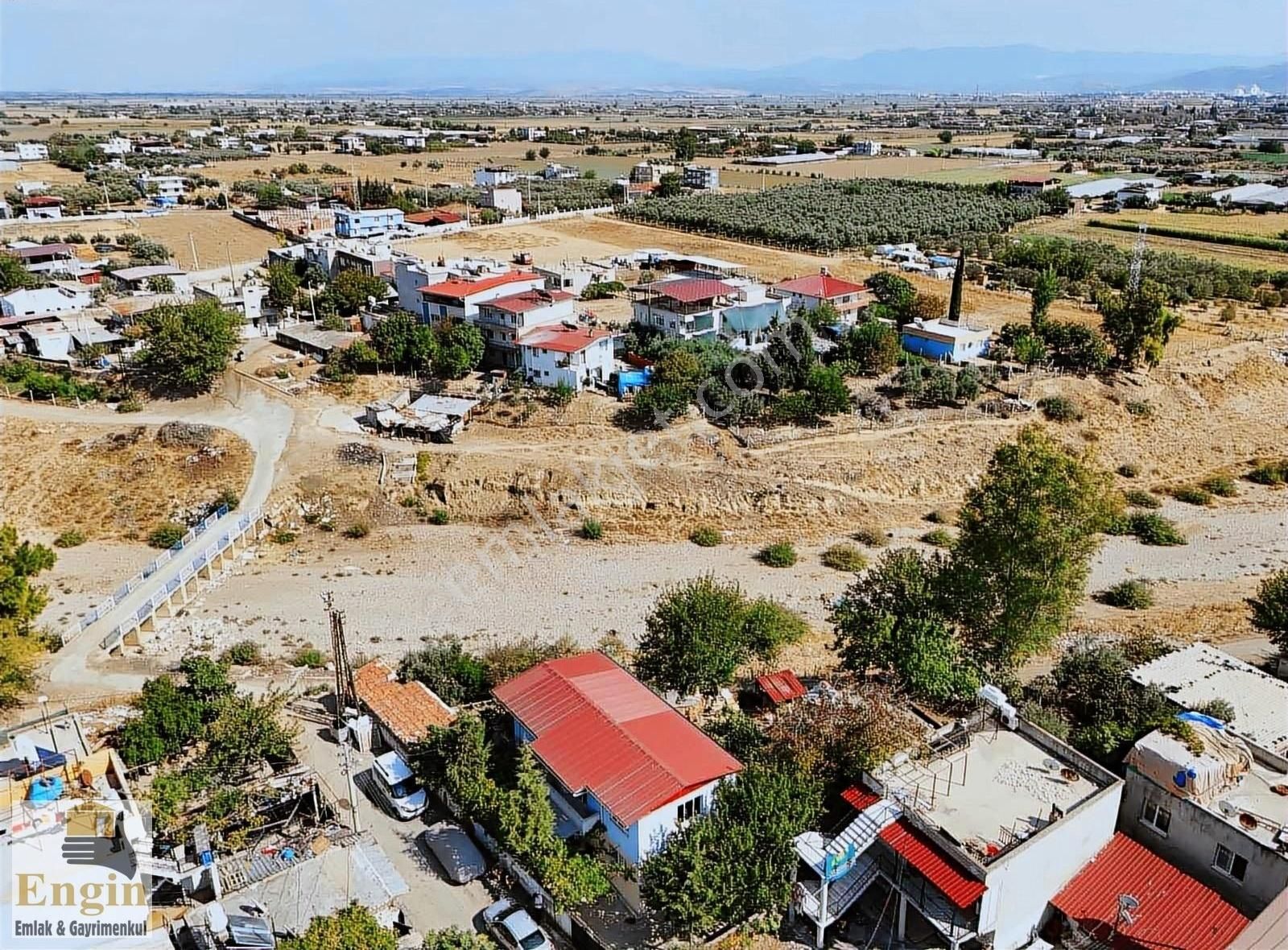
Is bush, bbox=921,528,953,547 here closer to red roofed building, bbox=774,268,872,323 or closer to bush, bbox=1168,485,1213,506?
bush, bbox=1168,485,1213,506

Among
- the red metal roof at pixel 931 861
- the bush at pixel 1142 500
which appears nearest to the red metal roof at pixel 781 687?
the red metal roof at pixel 931 861

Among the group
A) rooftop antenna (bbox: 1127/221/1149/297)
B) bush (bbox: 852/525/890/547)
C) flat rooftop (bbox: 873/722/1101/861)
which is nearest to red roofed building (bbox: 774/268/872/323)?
rooftop antenna (bbox: 1127/221/1149/297)

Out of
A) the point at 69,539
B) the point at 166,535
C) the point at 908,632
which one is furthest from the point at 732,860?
the point at 69,539

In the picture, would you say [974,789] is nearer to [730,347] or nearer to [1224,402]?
[730,347]

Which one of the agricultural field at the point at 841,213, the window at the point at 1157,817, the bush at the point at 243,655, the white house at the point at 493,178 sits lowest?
the bush at the point at 243,655

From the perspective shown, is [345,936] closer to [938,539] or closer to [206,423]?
[938,539]

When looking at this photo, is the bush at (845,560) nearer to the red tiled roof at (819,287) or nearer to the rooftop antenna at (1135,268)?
the red tiled roof at (819,287)
